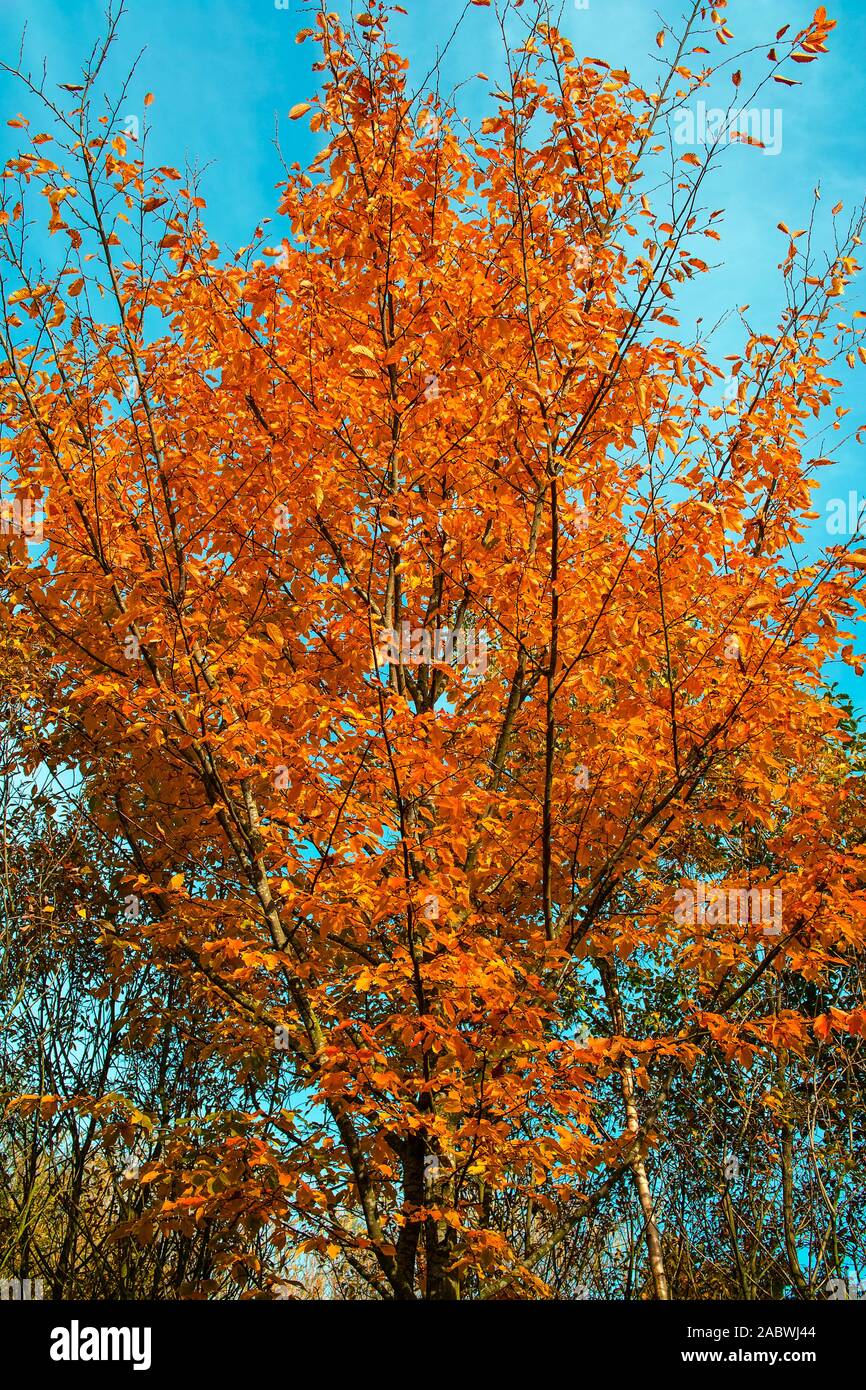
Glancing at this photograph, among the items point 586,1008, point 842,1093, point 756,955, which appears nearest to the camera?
point 756,955

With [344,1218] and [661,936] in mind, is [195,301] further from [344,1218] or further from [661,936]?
[344,1218]

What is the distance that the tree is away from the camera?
4199mm

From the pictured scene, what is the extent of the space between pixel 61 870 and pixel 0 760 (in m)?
0.70

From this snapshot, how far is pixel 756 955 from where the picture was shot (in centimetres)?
571

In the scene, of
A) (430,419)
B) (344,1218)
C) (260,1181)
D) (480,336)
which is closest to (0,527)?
(430,419)

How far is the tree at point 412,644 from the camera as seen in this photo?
13.8 ft

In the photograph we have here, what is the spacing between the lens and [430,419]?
463 cm

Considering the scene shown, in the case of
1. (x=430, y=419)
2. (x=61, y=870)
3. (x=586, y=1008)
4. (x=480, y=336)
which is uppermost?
(x=480, y=336)

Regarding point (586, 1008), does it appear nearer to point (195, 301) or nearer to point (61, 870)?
point (61, 870)

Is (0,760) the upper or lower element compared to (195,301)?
lower

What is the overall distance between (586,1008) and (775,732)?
4233 millimetres

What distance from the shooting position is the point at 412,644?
17.4 ft

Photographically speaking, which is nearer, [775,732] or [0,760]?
[775,732]
